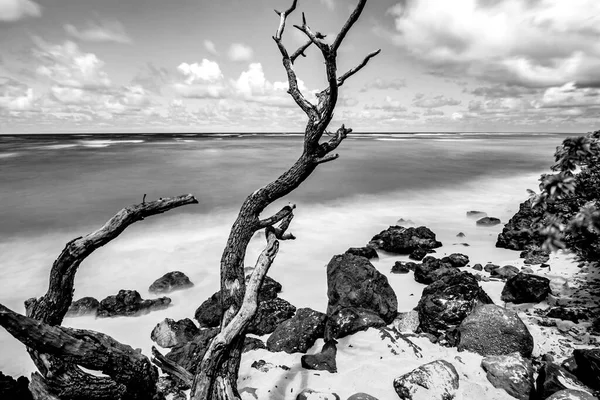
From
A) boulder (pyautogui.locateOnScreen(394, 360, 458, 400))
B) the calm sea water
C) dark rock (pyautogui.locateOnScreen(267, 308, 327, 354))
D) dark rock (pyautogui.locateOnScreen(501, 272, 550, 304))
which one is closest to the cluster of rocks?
the calm sea water

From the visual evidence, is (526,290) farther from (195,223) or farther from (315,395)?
(195,223)

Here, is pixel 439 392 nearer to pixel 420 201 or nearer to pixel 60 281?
pixel 60 281

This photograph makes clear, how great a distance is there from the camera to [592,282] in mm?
9055

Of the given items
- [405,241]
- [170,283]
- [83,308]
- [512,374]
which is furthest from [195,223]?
[512,374]

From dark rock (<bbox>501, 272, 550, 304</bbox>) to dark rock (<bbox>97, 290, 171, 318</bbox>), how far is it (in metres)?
9.92

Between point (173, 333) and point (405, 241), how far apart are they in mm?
9434

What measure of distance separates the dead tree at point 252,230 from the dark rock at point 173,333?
3.55 meters

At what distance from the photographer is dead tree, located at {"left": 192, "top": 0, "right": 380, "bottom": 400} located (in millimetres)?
4281

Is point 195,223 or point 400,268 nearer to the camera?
point 400,268

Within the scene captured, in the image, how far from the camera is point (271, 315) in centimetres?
855

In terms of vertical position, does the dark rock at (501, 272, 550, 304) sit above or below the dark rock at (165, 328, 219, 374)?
above

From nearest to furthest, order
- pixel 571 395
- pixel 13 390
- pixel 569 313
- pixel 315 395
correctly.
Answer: pixel 571 395 < pixel 13 390 < pixel 315 395 < pixel 569 313

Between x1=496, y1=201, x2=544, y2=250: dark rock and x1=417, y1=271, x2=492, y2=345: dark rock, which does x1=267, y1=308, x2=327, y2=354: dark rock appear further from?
x1=496, y1=201, x2=544, y2=250: dark rock

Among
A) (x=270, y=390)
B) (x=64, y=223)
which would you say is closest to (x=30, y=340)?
(x=270, y=390)
